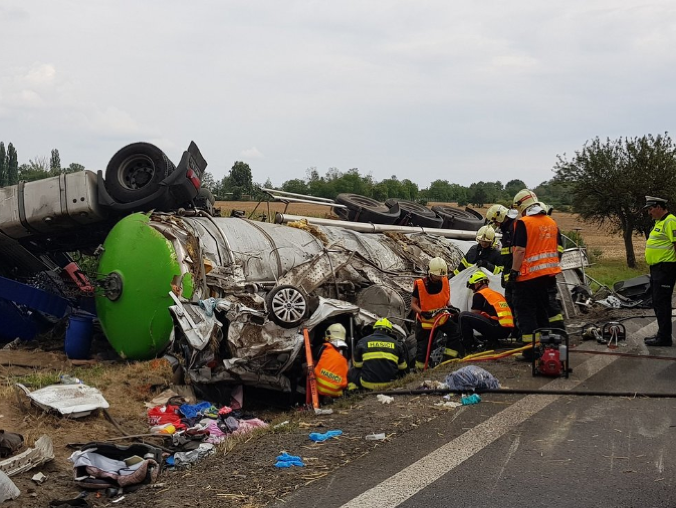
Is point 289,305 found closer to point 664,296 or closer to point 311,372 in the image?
point 311,372

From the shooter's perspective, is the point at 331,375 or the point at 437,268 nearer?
the point at 331,375

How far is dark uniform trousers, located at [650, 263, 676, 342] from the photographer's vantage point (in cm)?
710

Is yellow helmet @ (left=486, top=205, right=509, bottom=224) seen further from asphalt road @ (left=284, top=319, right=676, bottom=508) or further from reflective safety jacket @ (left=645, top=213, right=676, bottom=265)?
asphalt road @ (left=284, top=319, right=676, bottom=508)

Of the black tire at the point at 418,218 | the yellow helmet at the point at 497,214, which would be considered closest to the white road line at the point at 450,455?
the yellow helmet at the point at 497,214

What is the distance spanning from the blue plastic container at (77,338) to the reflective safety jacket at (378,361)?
4057 mm

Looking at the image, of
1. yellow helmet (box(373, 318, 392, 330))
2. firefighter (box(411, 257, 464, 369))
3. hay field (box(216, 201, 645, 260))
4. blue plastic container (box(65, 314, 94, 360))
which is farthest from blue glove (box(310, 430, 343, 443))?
hay field (box(216, 201, 645, 260))

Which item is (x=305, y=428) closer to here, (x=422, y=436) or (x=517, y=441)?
(x=422, y=436)

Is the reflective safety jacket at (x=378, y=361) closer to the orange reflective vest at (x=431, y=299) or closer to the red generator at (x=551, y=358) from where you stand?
the orange reflective vest at (x=431, y=299)

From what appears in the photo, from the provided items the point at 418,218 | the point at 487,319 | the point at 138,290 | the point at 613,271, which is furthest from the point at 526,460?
the point at 613,271

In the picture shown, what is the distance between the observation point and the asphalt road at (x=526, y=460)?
3461mm

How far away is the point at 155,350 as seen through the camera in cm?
854

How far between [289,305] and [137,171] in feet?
12.5

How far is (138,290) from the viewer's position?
8500mm

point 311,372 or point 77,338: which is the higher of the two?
point 77,338
